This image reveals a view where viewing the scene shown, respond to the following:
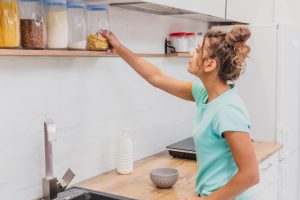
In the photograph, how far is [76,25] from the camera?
1767 millimetres

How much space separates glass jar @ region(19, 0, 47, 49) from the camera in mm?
1533

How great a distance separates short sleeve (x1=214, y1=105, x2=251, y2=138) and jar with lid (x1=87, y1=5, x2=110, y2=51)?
62 cm

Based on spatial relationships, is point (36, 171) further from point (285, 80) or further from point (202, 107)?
point (285, 80)

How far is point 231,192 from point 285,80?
64.5 inches

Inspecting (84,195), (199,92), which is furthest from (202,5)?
(84,195)

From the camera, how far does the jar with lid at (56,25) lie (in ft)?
5.34

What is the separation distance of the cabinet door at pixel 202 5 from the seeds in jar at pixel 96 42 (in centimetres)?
27

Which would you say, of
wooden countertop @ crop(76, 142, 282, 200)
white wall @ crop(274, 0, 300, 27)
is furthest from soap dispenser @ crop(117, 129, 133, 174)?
white wall @ crop(274, 0, 300, 27)

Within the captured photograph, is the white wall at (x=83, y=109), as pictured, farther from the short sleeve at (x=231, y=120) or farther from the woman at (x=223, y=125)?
the short sleeve at (x=231, y=120)

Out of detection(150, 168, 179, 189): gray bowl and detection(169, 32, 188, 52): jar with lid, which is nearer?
detection(150, 168, 179, 189): gray bowl

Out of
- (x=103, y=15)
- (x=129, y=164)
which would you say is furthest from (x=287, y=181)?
(x=103, y=15)

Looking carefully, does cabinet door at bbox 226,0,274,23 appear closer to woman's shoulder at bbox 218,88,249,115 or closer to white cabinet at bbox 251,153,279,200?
white cabinet at bbox 251,153,279,200

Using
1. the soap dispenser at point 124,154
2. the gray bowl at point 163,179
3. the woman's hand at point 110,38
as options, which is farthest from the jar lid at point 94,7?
the gray bowl at point 163,179

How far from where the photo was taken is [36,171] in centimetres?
176
